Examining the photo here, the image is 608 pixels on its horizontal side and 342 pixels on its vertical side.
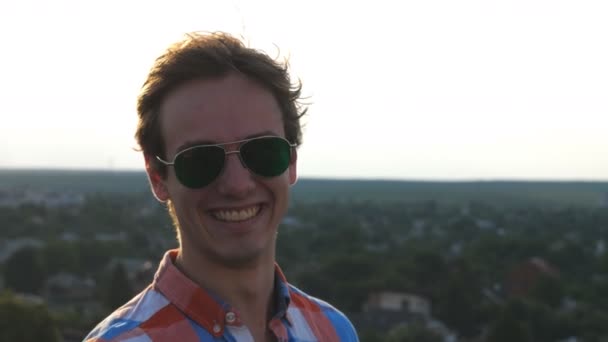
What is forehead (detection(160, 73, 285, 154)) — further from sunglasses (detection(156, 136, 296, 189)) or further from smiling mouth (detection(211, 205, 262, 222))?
smiling mouth (detection(211, 205, 262, 222))

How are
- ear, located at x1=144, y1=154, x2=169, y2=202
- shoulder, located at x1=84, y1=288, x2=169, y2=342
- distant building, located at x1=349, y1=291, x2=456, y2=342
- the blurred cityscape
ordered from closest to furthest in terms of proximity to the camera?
shoulder, located at x1=84, y1=288, x2=169, y2=342 → ear, located at x1=144, y1=154, x2=169, y2=202 → the blurred cityscape → distant building, located at x1=349, y1=291, x2=456, y2=342

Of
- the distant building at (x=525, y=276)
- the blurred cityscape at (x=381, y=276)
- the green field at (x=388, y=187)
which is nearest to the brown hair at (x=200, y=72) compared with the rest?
the blurred cityscape at (x=381, y=276)

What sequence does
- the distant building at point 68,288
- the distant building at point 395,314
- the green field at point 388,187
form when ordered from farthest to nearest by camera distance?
1. the green field at point 388,187
2. the distant building at point 68,288
3. the distant building at point 395,314

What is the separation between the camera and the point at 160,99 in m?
2.33

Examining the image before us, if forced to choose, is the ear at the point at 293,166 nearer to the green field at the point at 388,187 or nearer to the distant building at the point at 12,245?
the distant building at the point at 12,245

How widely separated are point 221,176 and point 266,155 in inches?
5.0

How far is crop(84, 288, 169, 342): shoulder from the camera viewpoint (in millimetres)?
2143

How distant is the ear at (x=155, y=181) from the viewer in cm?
240

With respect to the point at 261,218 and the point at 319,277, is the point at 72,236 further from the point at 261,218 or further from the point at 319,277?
the point at 261,218

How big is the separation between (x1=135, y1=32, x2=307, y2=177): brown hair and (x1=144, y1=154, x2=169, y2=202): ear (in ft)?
0.04

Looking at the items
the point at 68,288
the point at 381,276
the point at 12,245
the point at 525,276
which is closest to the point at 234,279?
the point at 381,276

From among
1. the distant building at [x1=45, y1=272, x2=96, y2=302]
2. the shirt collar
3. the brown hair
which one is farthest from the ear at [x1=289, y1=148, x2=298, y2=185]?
the distant building at [x1=45, y1=272, x2=96, y2=302]

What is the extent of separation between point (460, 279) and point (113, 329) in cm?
2957

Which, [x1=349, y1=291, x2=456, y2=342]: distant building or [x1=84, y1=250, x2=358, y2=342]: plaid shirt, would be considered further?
[x1=349, y1=291, x2=456, y2=342]: distant building
